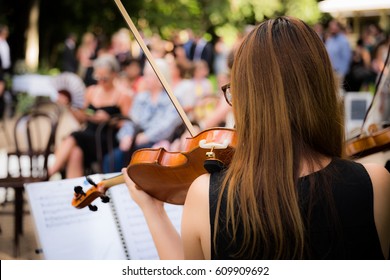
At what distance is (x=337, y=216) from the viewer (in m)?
1.43

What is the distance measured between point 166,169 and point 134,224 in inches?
15.3

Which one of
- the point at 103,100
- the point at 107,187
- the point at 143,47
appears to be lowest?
the point at 103,100

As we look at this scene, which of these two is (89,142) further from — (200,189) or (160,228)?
(200,189)

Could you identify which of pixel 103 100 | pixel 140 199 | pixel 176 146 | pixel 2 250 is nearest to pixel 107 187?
pixel 140 199

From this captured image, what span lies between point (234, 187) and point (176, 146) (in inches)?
141

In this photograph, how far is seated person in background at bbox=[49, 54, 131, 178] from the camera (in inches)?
201

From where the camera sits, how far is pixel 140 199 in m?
1.90

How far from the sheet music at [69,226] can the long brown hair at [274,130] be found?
90 centimetres

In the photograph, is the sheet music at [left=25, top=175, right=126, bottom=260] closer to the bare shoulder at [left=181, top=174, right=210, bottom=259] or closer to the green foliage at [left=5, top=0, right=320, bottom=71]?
the bare shoulder at [left=181, top=174, right=210, bottom=259]

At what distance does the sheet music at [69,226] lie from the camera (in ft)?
7.30

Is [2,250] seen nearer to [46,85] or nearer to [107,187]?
[107,187]

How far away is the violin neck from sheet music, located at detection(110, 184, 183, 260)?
16 cm

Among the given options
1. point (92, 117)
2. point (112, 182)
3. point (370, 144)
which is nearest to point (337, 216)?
point (112, 182)
